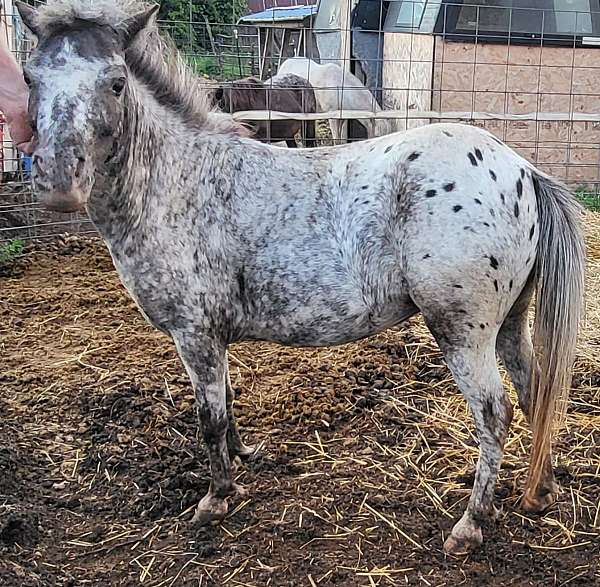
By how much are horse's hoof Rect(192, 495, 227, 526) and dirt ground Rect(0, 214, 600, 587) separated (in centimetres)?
5

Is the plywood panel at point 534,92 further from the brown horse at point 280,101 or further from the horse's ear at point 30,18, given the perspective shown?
the horse's ear at point 30,18

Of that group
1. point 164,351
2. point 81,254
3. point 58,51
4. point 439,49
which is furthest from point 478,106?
point 58,51

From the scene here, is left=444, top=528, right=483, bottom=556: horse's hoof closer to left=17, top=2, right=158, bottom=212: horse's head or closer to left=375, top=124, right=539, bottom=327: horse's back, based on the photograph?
left=375, top=124, right=539, bottom=327: horse's back

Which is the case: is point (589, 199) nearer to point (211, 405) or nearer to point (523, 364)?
point (523, 364)

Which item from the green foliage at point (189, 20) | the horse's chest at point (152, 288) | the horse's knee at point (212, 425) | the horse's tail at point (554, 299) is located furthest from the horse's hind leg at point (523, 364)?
the green foliage at point (189, 20)

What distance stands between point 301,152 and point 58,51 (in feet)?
3.22

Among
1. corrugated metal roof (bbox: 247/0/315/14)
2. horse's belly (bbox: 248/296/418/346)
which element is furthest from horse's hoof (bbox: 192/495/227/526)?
corrugated metal roof (bbox: 247/0/315/14)

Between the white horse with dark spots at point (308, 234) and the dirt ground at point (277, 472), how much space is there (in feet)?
0.63

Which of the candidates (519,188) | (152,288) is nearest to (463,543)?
(519,188)

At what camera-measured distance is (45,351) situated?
446cm

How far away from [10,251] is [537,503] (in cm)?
457

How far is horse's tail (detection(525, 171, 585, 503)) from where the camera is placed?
2.60 metres

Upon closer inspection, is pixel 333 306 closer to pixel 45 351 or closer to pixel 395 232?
pixel 395 232

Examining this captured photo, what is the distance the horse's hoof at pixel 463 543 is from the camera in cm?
266
